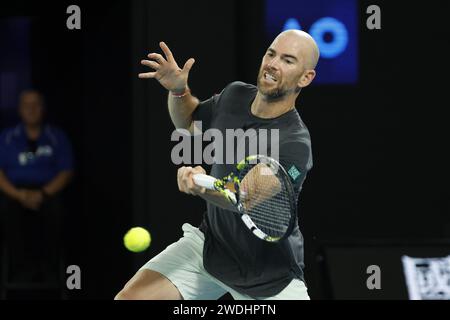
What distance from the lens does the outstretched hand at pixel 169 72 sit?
4.64m

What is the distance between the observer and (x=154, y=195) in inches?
237

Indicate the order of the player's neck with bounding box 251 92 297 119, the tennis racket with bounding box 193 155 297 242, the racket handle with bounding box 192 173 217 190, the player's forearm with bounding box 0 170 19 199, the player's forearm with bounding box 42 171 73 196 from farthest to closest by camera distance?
the player's forearm with bounding box 42 171 73 196, the player's forearm with bounding box 0 170 19 199, the player's neck with bounding box 251 92 297 119, the tennis racket with bounding box 193 155 297 242, the racket handle with bounding box 192 173 217 190

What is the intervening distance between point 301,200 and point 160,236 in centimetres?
83

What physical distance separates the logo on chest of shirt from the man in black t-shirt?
2.39m

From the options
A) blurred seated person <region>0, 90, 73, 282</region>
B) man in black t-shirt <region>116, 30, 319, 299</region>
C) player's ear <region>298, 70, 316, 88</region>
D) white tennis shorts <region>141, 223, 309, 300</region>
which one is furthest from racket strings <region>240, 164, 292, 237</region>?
blurred seated person <region>0, 90, 73, 282</region>

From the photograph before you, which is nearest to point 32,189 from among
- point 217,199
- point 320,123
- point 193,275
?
point 320,123

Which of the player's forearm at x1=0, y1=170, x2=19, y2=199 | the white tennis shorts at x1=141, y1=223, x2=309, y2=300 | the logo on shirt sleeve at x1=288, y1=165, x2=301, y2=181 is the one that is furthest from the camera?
the player's forearm at x1=0, y1=170, x2=19, y2=199

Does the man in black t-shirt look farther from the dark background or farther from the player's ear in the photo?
the dark background

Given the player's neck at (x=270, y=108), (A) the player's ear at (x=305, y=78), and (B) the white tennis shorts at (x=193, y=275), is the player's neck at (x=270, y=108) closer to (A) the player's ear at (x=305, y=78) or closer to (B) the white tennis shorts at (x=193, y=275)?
(A) the player's ear at (x=305, y=78)

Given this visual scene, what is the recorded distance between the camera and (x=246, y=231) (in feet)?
14.7

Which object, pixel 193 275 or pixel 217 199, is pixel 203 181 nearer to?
pixel 217 199

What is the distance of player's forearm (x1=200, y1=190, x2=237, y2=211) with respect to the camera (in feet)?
13.6

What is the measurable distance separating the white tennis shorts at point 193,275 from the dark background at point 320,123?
1.36 metres

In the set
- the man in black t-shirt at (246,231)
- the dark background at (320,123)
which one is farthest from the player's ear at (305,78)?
the dark background at (320,123)
